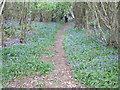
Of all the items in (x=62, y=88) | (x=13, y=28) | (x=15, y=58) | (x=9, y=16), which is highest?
(x=9, y=16)

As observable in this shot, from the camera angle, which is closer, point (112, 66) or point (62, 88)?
point (62, 88)

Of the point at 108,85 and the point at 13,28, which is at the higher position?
the point at 13,28

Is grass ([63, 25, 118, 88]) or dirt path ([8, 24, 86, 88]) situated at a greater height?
grass ([63, 25, 118, 88])

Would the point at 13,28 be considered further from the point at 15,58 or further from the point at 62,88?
the point at 62,88

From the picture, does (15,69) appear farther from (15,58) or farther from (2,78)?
(15,58)

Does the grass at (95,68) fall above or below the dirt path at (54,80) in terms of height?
above

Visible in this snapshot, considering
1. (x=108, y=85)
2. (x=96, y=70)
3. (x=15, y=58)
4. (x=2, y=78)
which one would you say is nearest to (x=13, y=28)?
(x=15, y=58)

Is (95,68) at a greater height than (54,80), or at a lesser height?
greater

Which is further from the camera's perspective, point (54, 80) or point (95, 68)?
point (95, 68)

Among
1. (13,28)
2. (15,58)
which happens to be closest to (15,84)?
(15,58)

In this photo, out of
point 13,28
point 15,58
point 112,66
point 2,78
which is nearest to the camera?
point 2,78

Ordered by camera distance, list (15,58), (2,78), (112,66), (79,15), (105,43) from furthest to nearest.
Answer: (79,15) → (105,43) → (15,58) → (112,66) → (2,78)

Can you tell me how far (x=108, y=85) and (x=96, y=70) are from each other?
116cm

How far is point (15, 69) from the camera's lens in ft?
20.5
